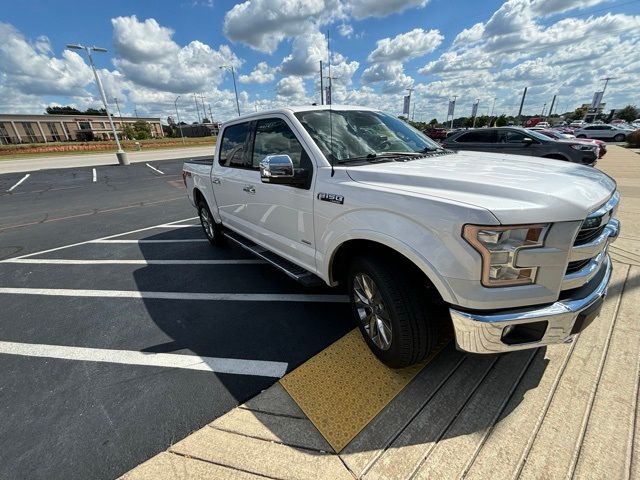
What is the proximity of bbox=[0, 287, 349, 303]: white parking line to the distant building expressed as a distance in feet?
288

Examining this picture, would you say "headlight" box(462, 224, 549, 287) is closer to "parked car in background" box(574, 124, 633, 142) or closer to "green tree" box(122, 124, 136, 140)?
"parked car in background" box(574, 124, 633, 142)

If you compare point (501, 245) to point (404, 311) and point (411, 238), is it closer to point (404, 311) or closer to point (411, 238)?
point (411, 238)

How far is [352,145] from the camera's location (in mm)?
2756

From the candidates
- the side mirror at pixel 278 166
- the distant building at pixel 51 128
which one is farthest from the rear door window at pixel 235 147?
the distant building at pixel 51 128

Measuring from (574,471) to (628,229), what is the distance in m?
4.79

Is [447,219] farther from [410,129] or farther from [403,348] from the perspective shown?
[410,129]

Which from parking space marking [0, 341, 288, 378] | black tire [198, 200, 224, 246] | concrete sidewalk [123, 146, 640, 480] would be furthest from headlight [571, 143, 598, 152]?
parking space marking [0, 341, 288, 378]

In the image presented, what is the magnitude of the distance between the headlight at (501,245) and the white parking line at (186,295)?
1.96 metres

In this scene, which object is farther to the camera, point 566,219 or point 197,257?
point 197,257

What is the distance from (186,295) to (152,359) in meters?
1.14

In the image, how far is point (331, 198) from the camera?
2379 mm

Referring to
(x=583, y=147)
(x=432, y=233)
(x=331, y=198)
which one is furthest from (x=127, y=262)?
(x=583, y=147)

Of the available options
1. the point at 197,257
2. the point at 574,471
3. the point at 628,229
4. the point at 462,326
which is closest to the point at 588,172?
the point at 462,326

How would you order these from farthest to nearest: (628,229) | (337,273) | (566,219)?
(628,229) < (337,273) < (566,219)
